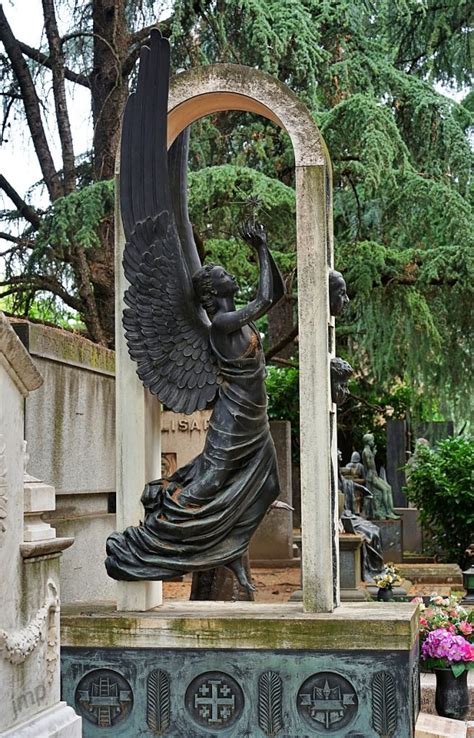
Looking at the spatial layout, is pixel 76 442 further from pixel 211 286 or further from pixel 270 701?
pixel 270 701

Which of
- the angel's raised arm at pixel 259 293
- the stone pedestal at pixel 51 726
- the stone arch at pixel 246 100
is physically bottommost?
the stone pedestal at pixel 51 726

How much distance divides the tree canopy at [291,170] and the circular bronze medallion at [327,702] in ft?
17.9

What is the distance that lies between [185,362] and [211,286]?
49cm

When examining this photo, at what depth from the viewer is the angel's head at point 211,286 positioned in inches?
275

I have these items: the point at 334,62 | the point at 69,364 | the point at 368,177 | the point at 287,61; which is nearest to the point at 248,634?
the point at 69,364

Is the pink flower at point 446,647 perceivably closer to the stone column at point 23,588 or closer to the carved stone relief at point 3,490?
the stone column at point 23,588

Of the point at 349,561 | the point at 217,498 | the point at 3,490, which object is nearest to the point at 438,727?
the point at 217,498

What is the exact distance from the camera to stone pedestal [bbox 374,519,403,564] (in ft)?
56.9

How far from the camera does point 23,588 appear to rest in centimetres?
478

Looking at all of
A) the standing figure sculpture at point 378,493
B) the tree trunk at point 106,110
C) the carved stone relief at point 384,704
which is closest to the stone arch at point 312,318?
the carved stone relief at point 384,704

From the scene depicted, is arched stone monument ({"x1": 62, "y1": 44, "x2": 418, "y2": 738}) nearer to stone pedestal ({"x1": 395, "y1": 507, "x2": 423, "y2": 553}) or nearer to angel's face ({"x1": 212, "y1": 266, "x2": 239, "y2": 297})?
angel's face ({"x1": 212, "y1": 266, "x2": 239, "y2": 297})

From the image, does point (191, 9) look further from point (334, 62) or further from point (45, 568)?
point (45, 568)

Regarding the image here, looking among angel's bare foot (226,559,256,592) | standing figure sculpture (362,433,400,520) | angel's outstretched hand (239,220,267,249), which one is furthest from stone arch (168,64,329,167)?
standing figure sculpture (362,433,400,520)

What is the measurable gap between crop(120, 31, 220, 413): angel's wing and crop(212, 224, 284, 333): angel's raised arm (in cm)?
21
